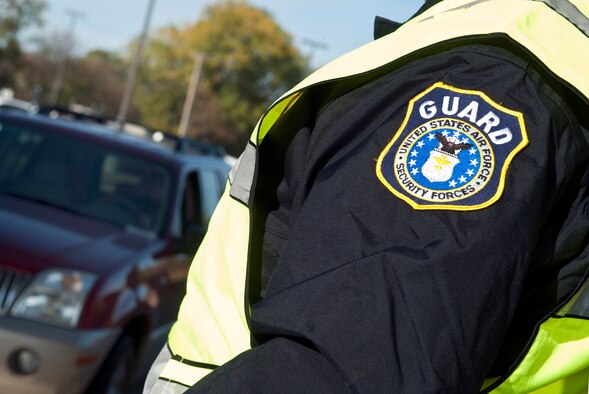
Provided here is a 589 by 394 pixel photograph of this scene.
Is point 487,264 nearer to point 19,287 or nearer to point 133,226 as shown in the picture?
point 19,287

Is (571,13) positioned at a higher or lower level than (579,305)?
higher

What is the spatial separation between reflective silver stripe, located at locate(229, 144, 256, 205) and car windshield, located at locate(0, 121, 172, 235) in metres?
4.27

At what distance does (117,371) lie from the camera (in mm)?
5000

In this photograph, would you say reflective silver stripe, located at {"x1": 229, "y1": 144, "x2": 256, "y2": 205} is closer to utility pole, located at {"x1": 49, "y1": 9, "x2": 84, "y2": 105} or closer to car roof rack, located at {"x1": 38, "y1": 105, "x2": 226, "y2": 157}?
car roof rack, located at {"x1": 38, "y1": 105, "x2": 226, "y2": 157}

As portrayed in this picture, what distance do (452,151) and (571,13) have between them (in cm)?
30

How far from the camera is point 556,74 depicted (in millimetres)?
1115

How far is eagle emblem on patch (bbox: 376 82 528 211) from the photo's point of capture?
1026 millimetres

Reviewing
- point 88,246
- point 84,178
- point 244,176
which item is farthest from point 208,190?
point 244,176

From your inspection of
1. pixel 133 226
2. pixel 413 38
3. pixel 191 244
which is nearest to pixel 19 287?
pixel 133 226

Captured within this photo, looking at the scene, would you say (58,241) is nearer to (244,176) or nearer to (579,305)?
(244,176)

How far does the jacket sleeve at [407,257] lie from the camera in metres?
0.96

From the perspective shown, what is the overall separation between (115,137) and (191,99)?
151 feet

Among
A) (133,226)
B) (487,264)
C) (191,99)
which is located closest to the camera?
(487,264)

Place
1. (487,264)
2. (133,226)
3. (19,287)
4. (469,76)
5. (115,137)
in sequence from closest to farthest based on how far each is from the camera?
(487,264)
(469,76)
(19,287)
(133,226)
(115,137)
